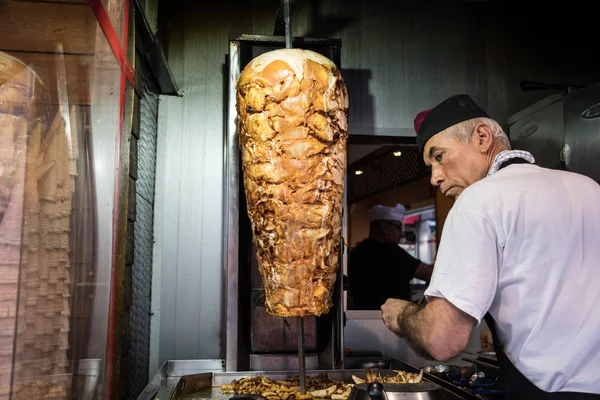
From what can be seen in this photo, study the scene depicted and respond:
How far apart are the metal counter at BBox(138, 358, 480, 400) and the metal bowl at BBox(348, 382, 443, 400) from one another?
1.18 feet

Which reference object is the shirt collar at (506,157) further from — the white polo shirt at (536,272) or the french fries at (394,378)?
the french fries at (394,378)

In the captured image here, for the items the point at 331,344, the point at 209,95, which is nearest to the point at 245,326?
the point at 331,344

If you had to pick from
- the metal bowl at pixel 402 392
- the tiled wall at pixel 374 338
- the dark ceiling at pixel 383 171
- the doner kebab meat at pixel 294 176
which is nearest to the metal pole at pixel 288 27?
the doner kebab meat at pixel 294 176

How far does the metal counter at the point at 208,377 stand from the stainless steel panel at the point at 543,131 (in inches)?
69.6

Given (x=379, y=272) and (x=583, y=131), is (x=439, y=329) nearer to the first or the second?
(x=583, y=131)

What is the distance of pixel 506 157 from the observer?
6.34ft

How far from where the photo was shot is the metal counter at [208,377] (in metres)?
2.36

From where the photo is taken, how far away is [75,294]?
63.1 inches

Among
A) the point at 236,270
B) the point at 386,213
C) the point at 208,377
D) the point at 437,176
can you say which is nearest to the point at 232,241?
the point at 236,270

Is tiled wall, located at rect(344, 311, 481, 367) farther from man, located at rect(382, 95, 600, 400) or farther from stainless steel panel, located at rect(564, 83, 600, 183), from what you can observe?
man, located at rect(382, 95, 600, 400)

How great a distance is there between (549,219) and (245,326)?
1812mm

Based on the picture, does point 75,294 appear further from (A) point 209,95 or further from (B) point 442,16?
(B) point 442,16

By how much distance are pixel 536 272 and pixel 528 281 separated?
4 cm

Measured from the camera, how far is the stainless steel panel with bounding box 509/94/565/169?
3.33m
